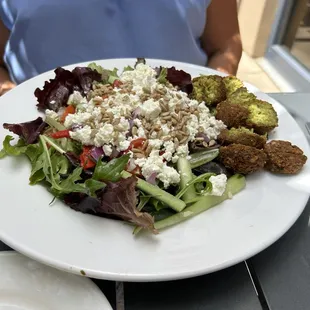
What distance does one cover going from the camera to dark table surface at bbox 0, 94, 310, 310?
0.70 m

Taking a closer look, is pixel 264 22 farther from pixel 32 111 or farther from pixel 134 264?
pixel 134 264

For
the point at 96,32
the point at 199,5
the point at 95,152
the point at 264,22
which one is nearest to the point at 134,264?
the point at 95,152

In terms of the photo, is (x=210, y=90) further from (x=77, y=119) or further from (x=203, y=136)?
(x=77, y=119)

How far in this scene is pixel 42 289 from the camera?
26.4 inches

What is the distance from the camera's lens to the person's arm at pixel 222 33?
156 cm

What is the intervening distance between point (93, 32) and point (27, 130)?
22.3 inches

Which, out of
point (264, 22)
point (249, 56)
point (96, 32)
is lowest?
point (249, 56)

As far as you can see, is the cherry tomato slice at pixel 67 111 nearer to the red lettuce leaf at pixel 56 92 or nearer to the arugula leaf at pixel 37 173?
the red lettuce leaf at pixel 56 92

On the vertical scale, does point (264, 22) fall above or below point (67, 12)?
below

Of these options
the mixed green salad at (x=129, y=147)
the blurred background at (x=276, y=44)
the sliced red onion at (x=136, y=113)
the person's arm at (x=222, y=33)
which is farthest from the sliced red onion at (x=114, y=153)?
the blurred background at (x=276, y=44)

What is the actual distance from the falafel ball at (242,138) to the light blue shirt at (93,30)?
1.98 ft

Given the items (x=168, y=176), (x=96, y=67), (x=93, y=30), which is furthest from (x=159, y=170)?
(x=93, y=30)

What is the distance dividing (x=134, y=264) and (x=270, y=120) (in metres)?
0.48

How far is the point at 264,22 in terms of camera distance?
3311 mm
